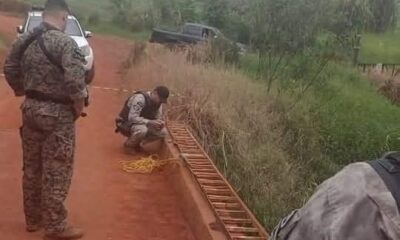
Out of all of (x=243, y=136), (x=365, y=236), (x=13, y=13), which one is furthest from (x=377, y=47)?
(x=365, y=236)

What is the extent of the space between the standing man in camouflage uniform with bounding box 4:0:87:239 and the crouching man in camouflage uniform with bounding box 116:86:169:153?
350 centimetres

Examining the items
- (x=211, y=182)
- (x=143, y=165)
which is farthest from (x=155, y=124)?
(x=211, y=182)

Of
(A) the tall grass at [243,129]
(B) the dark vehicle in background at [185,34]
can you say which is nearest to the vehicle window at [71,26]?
(A) the tall grass at [243,129]

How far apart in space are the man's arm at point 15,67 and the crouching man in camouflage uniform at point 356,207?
4.06 m

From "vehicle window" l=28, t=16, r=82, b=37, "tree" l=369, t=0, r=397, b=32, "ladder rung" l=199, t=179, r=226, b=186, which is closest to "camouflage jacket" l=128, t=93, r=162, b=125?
"ladder rung" l=199, t=179, r=226, b=186

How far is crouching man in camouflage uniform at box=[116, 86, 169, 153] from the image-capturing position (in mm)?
8781

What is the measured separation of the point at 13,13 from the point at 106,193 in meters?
33.7

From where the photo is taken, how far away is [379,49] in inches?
1232

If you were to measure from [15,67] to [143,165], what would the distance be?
3.35 m

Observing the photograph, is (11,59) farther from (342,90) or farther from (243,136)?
(342,90)

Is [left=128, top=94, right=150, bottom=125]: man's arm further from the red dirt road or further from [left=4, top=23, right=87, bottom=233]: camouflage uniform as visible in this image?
[left=4, top=23, right=87, bottom=233]: camouflage uniform

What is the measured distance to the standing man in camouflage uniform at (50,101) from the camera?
5.02 m

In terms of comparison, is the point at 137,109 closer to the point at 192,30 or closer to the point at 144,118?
the point at 144,118

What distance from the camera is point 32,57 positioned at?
16.6 ft
